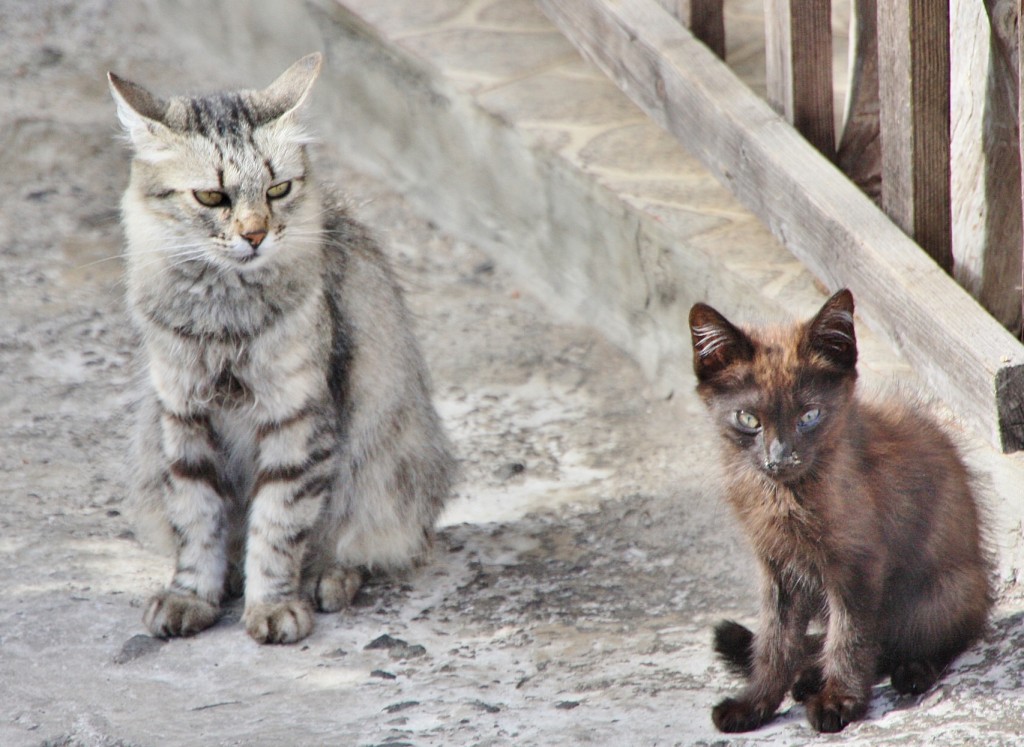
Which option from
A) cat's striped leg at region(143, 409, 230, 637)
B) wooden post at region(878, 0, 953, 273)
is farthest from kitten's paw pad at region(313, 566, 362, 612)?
wooden post at region(878, 0, 953, 273)

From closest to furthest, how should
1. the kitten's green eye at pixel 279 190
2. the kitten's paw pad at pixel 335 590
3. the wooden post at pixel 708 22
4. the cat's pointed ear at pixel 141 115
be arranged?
1. the cat's pointed ear at pixel 141 115
2. the kitten's green eye at pixel 279 190
3. the kitten's paw pad at pixel 335 590
4. the wooden post at pixel 708 22

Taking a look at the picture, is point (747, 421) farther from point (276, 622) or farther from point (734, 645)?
point (276, 622)

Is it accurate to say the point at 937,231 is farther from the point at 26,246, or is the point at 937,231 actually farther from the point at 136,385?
the point at 26,246

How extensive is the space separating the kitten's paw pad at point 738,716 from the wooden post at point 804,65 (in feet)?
7.72

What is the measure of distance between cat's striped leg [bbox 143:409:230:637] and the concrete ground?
3.2 inches

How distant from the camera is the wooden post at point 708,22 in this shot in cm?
579

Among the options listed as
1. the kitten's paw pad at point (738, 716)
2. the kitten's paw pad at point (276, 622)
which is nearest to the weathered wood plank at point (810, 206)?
the kitten's paw pad at point (738, 716)

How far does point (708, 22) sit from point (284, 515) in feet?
9.27

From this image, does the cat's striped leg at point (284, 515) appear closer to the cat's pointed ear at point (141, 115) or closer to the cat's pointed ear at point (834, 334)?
the cat's pointed ear at point (141, 115)

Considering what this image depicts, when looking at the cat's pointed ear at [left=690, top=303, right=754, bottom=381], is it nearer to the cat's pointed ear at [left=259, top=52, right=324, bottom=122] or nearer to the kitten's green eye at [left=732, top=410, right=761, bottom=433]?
the kitten's green eye at [left=732, top=410, right=761, bottom=433]

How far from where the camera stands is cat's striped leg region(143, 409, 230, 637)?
4.34 meters

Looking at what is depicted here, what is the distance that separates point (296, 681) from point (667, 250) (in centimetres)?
239

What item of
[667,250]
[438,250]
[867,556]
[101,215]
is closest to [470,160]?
[438,250]

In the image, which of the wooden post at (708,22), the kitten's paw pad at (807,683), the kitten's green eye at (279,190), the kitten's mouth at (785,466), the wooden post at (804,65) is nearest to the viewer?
the kitten's mouth at (785,466)
